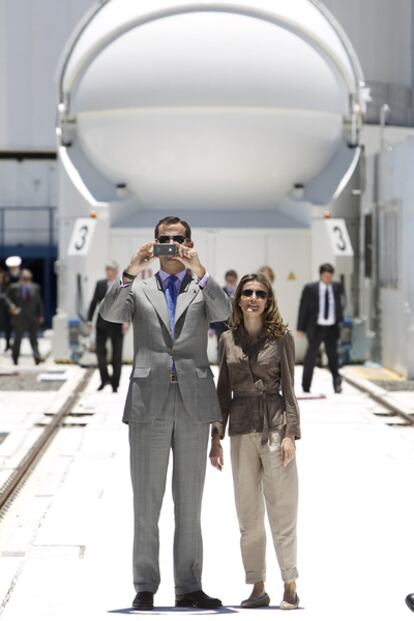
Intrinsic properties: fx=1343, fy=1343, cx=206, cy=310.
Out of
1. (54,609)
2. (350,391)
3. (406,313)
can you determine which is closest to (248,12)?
(406,313)

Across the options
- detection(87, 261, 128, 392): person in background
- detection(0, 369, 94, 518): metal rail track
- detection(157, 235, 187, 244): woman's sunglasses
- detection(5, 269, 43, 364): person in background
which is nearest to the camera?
detection(157, 235, 187, 244): woman's sunglasses

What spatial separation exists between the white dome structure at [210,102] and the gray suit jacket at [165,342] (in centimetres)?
1335

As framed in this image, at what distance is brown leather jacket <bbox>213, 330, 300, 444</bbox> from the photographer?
6.43 metres

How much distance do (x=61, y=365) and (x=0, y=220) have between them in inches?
504

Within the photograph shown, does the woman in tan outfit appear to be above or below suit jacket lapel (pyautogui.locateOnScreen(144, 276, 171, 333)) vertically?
below

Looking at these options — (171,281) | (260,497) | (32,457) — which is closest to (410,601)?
(260,497)

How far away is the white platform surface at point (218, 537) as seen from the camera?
646 cm

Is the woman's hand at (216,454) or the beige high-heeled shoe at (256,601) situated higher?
the woman's hand at (216,454)

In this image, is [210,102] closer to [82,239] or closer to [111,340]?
[82,239]

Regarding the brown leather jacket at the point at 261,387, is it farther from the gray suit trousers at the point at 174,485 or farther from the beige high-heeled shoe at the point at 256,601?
the beige high-heeled shoe at the point at 256,601

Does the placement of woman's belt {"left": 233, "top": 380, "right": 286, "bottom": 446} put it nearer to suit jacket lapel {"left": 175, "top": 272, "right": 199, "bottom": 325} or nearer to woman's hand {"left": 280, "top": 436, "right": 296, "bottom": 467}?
woman's hand {"left": 280, "top": 436, "right": 296, "bottom": 467}

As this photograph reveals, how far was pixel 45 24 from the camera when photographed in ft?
104

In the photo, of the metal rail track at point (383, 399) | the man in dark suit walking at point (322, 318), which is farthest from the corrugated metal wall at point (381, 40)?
the man in dark suit walking at point (322, 318)

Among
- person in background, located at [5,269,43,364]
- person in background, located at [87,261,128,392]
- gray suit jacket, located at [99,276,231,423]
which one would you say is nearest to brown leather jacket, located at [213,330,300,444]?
gray suit jacket, located at [99,276,231,423]
